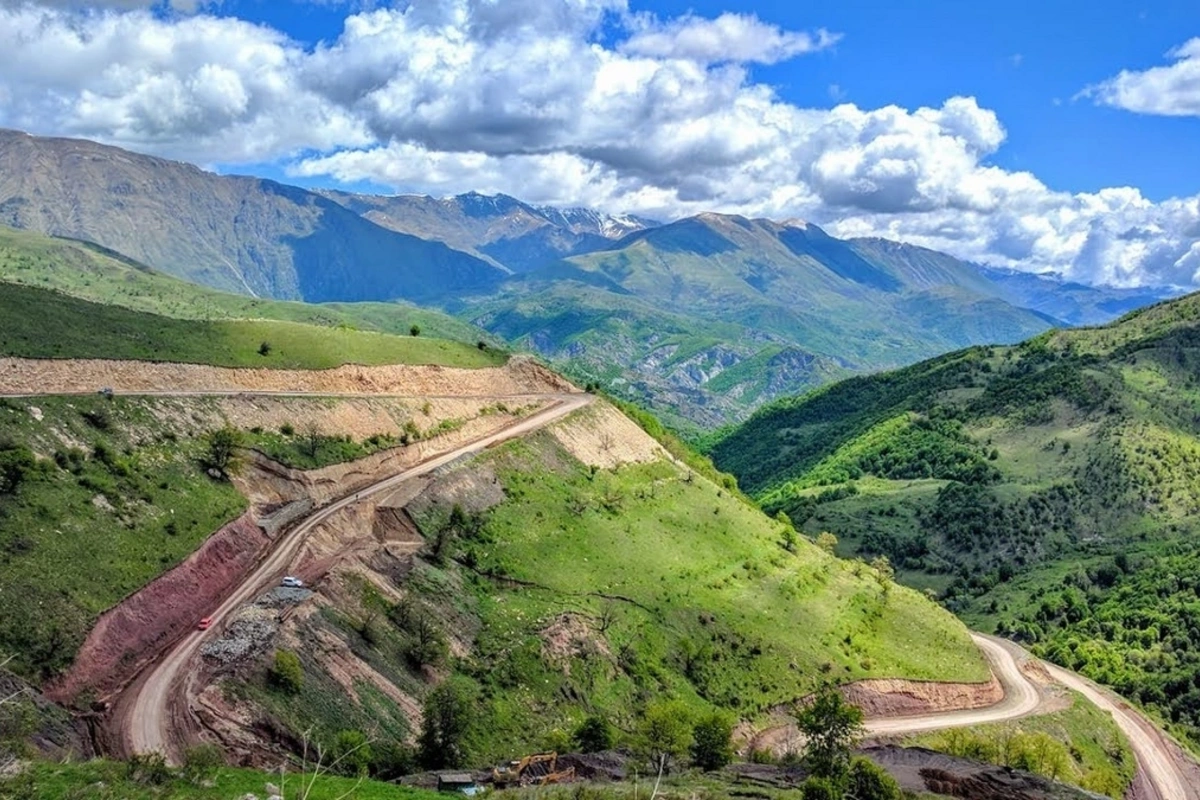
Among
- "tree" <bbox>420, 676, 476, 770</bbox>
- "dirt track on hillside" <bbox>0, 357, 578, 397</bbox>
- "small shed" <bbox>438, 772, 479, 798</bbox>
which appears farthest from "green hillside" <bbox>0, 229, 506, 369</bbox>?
"small shed" <bbox>438, 772, 479, 798</bbox>

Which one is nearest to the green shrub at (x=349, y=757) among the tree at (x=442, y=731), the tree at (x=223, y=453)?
the tree at (x=442, y=731)

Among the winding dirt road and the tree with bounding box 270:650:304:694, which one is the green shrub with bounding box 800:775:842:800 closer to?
the tree with bounding box 270:650:304:694

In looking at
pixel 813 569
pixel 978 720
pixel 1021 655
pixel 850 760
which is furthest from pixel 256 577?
pixel 1021 655

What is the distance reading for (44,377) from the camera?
78188mm

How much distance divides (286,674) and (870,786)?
38.7 m

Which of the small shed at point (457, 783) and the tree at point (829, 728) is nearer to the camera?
the small shed at point (457, 783)

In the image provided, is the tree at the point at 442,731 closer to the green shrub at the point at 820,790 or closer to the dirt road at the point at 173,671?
the dirt road at the point at 173,671

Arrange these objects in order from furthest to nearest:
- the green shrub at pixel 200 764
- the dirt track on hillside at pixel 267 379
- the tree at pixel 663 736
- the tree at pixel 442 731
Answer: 1. the dirt track on hillside at pixel 267 379
2. the tree at pixel 663 736
3. the tree at pixel 442 731
4. the green shrub at pixel 200 764

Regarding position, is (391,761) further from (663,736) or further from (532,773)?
(663,736)

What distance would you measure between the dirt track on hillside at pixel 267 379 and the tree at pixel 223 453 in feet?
38.9

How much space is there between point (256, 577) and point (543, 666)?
25.5 m

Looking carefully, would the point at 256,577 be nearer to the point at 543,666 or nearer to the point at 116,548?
the point at 116,548

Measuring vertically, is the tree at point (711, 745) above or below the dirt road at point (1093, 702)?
above

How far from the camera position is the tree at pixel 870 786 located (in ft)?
178
